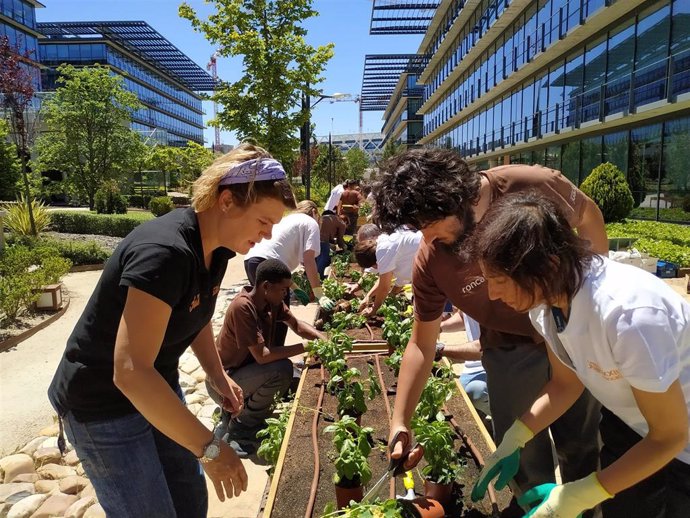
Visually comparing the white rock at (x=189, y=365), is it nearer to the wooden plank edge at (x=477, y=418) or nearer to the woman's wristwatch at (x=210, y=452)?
the wooden plank edge at (x=477, y=418)

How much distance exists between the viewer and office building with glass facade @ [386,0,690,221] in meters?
13.4

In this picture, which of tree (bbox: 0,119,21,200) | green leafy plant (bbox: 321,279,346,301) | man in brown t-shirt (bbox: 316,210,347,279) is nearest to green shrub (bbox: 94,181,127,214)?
tree (bbox: 0,119,21,200)

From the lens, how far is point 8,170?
1947cm

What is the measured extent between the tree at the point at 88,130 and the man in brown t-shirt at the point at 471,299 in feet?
72.1

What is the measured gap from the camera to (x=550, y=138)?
2062cm

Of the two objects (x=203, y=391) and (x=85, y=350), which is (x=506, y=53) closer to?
(x=203, y=391)

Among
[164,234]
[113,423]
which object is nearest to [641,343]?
[164,234]

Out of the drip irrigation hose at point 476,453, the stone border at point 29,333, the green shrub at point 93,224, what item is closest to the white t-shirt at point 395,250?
the drip irrigation hose at point 476,453

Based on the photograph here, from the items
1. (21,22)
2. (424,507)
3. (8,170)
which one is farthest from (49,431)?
(21,22)

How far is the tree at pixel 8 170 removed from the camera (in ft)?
63.0

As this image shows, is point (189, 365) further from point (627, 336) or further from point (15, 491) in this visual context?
point (627, 336)

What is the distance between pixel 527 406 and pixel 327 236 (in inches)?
247

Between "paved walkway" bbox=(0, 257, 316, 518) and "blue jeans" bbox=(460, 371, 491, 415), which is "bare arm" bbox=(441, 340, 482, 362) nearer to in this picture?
"blue jeans" bbox=(460, 371, 491, 415)

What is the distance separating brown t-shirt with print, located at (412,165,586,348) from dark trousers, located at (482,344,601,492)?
73 millimetres
